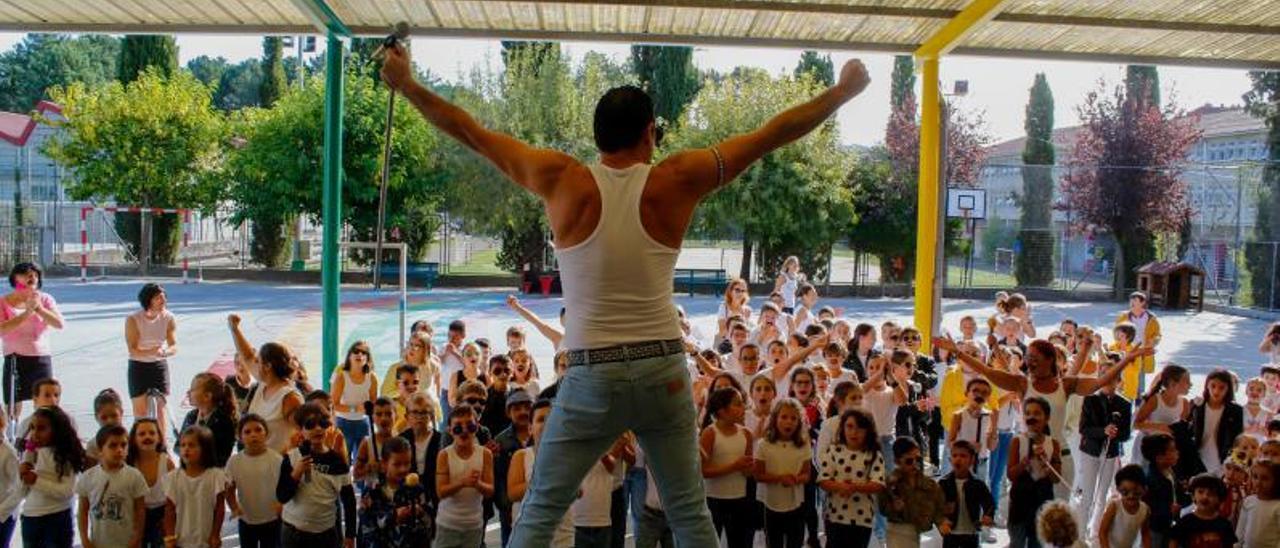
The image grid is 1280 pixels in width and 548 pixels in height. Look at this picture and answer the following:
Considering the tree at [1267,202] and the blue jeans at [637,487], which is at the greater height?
the tree at [1267,202]

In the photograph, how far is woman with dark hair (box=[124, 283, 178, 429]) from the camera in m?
8.70

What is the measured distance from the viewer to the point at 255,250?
34281 mm

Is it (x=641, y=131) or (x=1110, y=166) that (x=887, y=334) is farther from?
(x=1110, y=166)

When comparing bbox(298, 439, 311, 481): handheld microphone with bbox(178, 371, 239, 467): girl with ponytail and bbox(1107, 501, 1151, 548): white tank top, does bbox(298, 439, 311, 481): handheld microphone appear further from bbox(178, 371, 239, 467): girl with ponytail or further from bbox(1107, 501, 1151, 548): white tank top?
bbox(1107, 501, 1151, 548): white tank top

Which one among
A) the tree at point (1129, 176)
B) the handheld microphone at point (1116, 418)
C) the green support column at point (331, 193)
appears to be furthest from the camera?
the tree at point (1129, 176)

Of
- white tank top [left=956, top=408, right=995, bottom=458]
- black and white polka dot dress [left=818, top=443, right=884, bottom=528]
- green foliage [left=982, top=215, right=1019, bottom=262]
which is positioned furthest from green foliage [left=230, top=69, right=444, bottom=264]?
black and white polka dot dress [left=818, top=443, right=884, bottom=528]

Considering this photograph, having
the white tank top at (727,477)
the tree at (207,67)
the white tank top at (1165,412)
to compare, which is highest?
the tree at (207,67)

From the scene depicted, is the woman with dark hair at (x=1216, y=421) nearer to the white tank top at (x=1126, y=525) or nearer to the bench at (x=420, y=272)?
the white tank top at (x=1126, y=525)

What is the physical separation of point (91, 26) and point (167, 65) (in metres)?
28.2

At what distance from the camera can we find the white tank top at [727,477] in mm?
6137

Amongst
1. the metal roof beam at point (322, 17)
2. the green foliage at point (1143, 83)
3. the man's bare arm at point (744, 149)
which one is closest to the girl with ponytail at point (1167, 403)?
the man's bare arm at point (744, 149)

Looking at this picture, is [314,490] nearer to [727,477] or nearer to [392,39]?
[727,477]

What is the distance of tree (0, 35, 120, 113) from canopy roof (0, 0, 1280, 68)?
54.4 m

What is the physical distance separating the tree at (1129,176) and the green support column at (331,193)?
27337 mm
